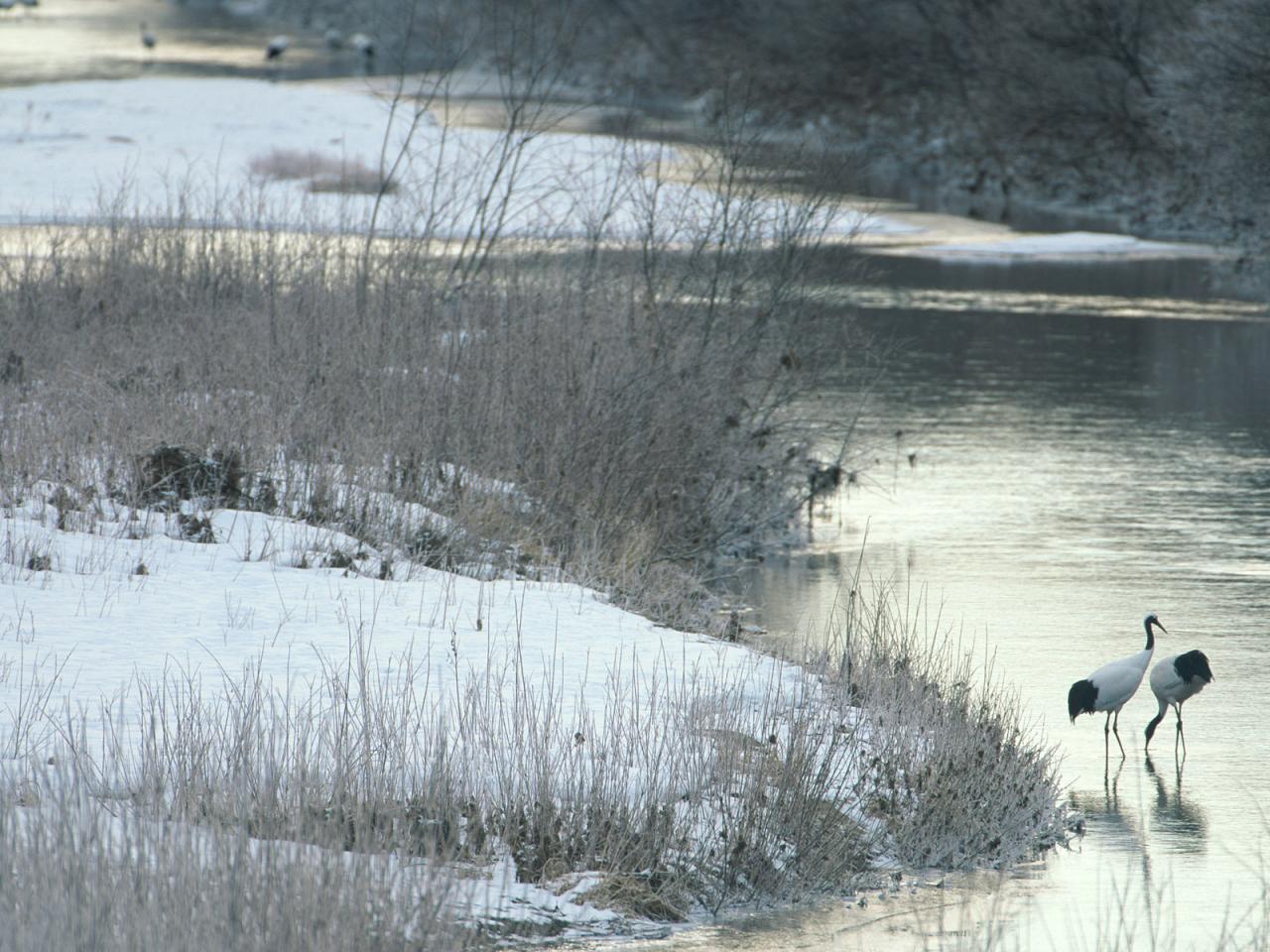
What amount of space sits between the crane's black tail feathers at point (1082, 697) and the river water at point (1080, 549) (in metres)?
0.20

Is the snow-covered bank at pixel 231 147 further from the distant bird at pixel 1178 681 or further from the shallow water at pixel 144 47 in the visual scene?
the distant bird at pixel 1178 681

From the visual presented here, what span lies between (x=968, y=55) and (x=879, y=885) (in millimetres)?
51769

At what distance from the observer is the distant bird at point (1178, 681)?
8852 mm

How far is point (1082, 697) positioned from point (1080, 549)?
4692mm

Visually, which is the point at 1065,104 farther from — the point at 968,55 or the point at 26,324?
the point at 26,324

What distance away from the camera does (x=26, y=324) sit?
15211 millimetres

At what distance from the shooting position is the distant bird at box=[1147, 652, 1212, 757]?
348 inches

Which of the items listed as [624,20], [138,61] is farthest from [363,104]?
[624,20]

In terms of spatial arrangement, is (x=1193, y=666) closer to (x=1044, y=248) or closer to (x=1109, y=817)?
(x=1109, y=817)

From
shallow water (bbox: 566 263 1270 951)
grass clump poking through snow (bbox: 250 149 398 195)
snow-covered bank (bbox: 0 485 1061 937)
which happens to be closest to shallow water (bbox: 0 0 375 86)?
grass clump poking through snow (bbox: 250 149 398 195)

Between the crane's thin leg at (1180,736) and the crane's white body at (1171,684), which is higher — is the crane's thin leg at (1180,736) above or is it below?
below

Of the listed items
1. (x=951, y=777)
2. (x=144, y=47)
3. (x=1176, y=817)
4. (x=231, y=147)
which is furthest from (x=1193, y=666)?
(x=144, y=47)

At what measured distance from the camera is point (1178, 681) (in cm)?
898


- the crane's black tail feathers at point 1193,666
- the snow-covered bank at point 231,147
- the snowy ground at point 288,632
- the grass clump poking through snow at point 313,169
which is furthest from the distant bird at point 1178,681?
the grass clump poking through snow at point 313,169
